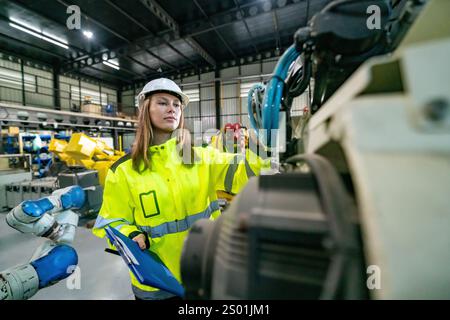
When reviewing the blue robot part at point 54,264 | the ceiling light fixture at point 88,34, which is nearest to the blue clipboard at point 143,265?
the blue robot part at point 54,264

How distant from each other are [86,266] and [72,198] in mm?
1303

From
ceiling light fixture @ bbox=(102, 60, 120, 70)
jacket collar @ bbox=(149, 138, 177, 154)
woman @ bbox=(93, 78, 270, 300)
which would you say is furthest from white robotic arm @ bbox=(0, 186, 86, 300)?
ceiling light fixture @ bbox=(102, 60, 120, 70)

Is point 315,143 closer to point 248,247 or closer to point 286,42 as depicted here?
point 248,247

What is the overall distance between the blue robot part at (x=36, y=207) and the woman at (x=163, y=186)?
562mm

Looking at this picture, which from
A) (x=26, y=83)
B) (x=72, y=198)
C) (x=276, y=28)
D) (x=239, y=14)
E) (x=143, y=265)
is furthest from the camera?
(x=26, y=83)

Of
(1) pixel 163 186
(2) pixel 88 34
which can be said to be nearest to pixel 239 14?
(2) pixel 88 34

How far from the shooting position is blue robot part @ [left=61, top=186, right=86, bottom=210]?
1549mm

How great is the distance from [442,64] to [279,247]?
Result: 279 mm

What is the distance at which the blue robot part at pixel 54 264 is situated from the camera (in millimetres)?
1265

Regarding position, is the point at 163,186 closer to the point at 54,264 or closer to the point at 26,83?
the point at 54,264

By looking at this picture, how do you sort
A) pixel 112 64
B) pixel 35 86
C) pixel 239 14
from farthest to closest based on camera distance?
1. pixel 112 64
2. pixel 35 86
3. pixel 239 14

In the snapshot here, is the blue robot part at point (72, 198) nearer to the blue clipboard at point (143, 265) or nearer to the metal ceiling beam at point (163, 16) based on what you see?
the blue clipboard at point (143, 265)

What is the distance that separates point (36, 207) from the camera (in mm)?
1329
